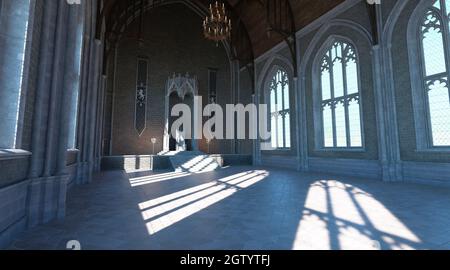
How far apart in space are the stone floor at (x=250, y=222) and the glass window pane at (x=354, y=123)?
3453 mm

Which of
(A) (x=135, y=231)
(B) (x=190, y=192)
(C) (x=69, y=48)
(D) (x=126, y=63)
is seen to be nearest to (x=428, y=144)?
(B) (x=190, y=192)

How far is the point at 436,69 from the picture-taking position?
6160 mm

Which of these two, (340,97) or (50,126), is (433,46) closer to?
(340,97)

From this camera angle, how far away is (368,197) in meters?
4.51

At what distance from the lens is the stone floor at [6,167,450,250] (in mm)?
2270

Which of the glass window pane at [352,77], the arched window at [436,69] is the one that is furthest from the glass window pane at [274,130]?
the arched window at [436,69]

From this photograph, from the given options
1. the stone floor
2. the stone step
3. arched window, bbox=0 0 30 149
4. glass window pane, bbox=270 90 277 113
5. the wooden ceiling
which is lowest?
the stone floor

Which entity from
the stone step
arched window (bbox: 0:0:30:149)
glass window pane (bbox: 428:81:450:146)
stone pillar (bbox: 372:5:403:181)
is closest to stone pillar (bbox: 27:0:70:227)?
arched window (bbox: 0:0:30:149)

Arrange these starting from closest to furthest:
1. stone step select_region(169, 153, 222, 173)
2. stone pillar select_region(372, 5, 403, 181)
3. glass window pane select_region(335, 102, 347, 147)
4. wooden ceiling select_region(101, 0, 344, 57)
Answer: stone pillar select_region(372, 5, 403, 181) < glass window pane select_region(335, 102, 347, 147) < wooden ceiling select_region(101, 0, 344, 57) < stone step select_region(169, 153, 222, 173)

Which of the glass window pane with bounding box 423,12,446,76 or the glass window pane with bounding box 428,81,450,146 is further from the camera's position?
the glass window pane with bounding box 423,12,446,76

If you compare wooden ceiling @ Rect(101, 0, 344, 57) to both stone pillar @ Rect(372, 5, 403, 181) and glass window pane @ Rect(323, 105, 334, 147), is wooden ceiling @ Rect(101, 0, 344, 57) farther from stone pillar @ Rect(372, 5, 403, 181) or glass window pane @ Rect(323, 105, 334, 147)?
glass window pane @ Rect(323, 105, 334, 147)

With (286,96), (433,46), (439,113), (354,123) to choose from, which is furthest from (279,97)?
(439,113)

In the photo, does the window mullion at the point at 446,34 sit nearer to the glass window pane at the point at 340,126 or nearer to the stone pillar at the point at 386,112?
the stone pillar at the point at 386,112

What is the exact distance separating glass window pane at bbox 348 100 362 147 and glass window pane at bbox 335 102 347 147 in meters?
0.30
